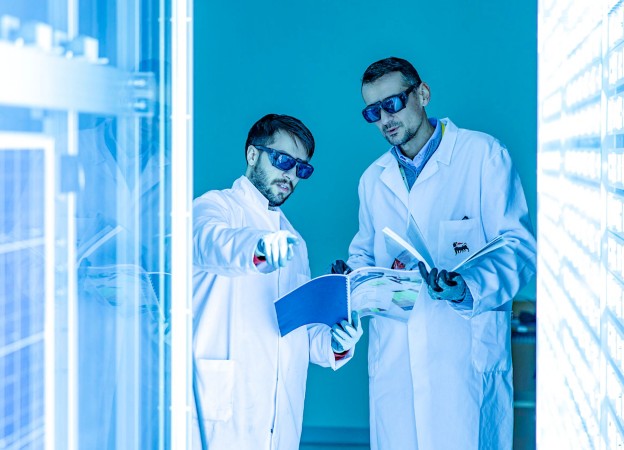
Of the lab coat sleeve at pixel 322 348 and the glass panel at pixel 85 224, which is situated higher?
the glass panel at pixel 85 224

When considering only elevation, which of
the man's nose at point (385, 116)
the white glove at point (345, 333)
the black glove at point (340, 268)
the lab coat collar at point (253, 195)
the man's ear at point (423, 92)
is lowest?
the white glove at point (345, 333)

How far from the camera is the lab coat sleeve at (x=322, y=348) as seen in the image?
89.6 inches

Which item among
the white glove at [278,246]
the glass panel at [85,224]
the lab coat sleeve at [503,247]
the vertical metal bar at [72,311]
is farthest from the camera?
the lab coat sleeve at [503,247]

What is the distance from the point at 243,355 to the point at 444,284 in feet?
1.84

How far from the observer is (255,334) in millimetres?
2148

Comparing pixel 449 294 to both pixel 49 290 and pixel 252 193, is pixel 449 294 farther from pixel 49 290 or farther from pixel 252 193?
pixel 49 290

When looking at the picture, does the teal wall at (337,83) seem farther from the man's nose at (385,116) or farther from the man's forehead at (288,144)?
the man's forehead at (288,144)

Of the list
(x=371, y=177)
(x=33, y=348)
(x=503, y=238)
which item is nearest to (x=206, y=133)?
(x=371, y=177)

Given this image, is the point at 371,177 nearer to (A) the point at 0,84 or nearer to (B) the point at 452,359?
(B) the point at 452,359

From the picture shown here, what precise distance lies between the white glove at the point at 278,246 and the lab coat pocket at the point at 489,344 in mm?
788

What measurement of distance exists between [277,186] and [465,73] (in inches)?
45.7

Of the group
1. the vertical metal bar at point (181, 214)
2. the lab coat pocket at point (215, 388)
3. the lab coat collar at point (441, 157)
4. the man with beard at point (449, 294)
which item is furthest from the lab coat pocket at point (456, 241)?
the vertical metal bar at point (181, 214)

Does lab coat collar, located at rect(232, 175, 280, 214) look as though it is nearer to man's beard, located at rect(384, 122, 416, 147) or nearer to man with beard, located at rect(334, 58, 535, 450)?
man with beard, located at rect(334, 58, 535, 450)

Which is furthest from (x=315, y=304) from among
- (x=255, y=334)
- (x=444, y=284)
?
(x=444, y=284)
